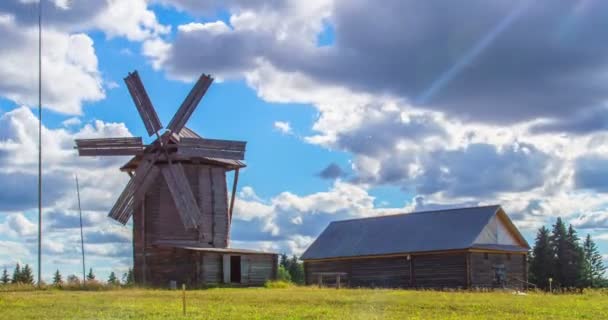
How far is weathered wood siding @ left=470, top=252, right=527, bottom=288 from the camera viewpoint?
145 feet

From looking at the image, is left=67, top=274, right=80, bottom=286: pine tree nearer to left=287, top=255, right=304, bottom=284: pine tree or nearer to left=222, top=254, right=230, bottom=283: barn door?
left=222, top=254, right=230, bottom=283: barn door

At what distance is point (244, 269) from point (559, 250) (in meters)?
36.9

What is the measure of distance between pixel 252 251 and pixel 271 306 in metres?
20.5

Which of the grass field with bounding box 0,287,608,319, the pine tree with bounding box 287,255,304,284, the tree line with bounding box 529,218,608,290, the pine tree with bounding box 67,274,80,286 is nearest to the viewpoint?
the grass field with bounding box 0,287,608,319

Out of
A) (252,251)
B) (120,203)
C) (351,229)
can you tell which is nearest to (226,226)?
(252,251)

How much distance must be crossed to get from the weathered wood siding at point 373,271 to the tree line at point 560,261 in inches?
1041

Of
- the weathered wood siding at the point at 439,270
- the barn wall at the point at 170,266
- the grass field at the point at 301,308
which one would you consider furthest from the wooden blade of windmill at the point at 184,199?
the weathered wood siding at the point at 439,270

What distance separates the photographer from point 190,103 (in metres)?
46.3

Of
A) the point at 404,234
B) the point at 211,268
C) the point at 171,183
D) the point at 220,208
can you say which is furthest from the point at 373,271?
the point at 171,183

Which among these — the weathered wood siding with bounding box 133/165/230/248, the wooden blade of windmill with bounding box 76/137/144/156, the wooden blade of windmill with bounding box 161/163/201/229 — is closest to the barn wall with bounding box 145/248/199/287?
the weathered wood siding with bounding box 133/165/230/248

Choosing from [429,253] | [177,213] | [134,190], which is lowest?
[429,253]

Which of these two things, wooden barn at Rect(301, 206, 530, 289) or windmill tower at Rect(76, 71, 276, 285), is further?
wooden barn at Rect(301, 206, 530, 289)

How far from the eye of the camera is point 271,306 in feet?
83.6

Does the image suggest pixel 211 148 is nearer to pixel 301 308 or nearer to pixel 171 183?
pixel 171 183
